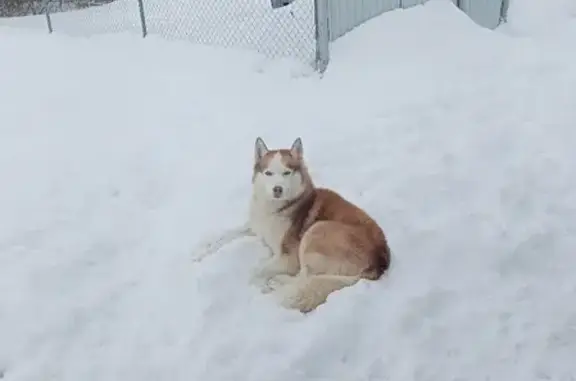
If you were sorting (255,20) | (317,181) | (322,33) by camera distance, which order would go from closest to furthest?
1. (317,181)
2. (322,33)
3. (255,20)

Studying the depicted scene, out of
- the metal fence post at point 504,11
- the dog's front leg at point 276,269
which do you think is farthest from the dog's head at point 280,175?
the metal fence post at point 504,11

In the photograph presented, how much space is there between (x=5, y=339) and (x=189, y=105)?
3.61 metres

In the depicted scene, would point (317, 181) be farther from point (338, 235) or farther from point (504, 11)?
point (504, 11)

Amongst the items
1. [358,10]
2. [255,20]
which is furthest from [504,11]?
[255,20]

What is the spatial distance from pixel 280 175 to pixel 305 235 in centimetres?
37

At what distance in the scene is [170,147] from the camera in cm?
560

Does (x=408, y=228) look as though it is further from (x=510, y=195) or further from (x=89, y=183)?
(x=89, y=183)

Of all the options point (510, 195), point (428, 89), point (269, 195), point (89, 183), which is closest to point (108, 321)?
point (269, 195)

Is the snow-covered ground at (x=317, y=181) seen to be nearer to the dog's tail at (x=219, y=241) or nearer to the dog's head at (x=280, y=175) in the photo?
the dog's tail at (x=219, y=241)

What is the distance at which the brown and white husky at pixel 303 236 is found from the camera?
11.3 feet

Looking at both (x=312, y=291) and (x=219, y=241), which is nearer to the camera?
(x=312, y=291)

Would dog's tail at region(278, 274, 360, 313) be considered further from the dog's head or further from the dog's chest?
the dog's head

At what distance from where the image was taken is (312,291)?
11.1ft

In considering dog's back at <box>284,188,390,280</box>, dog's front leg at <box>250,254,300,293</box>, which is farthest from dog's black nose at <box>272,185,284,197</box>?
dog's front leg at <box>250,254,300,293</box>
